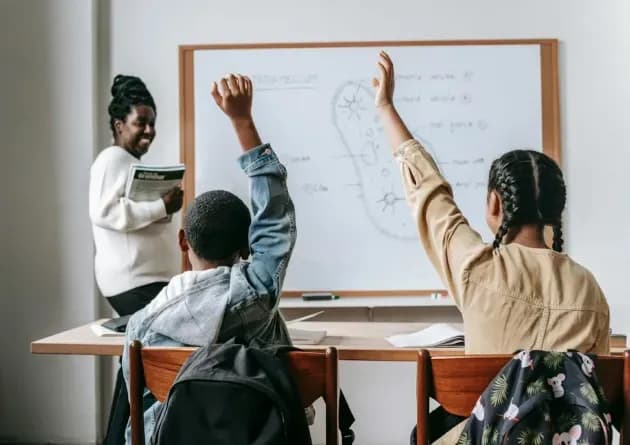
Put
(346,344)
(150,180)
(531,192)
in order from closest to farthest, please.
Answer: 1. (531,192)
2. (346,344)
3. (150,180)

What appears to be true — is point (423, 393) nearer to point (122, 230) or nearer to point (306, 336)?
point (306, 336)

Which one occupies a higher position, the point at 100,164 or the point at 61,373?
the point at 100,164

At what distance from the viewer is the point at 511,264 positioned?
141 cm

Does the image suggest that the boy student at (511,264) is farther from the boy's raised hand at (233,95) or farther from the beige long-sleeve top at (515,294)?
the boy's raised hand at (233,95)

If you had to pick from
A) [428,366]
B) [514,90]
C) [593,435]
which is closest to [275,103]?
[514,90]

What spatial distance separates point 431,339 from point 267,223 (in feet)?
2.29

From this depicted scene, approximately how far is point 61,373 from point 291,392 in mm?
2367

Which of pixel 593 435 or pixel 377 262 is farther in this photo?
pixel 377 262

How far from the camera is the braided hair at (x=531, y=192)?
1479mm

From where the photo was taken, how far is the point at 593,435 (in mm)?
1155

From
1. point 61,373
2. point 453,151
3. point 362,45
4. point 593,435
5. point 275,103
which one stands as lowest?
point 61,373

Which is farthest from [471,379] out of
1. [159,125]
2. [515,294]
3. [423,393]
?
[159,125]

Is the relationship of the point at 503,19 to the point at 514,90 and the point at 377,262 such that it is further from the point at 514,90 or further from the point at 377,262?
the point at 377,262

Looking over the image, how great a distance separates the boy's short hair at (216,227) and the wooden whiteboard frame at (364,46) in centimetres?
170
